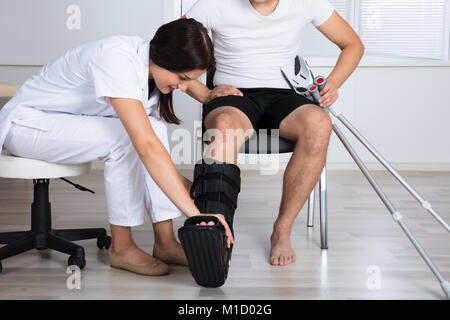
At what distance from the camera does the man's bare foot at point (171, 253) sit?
178 cm

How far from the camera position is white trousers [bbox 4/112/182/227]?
1642 millimetres

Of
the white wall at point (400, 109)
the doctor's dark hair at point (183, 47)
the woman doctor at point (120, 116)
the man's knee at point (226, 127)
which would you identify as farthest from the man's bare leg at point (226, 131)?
the white wall at point (400, 109)

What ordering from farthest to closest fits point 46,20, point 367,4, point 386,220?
1. point 367,4
2. point 46,20
3. point 386,220

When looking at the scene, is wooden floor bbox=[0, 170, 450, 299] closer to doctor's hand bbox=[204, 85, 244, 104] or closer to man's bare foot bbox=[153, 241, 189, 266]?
man's bare foot bbox=[153, 241, 189, 266]

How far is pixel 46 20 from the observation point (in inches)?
148

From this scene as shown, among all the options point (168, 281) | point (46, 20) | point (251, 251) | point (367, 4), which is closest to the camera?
point (168, 281)

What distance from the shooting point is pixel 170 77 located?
5.08 feet

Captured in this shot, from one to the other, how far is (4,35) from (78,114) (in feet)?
7.76

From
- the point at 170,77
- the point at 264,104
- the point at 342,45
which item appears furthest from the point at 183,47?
the point at 342,45

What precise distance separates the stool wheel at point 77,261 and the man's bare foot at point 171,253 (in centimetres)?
23

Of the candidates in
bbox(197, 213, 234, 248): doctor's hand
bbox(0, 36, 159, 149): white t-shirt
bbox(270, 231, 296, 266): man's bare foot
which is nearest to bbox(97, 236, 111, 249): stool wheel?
bbox(0, 36, 159, 149): white t-shirt

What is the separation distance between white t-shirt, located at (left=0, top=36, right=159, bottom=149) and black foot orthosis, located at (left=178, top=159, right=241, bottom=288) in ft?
0.95

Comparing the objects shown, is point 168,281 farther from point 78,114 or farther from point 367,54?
point 367,54
